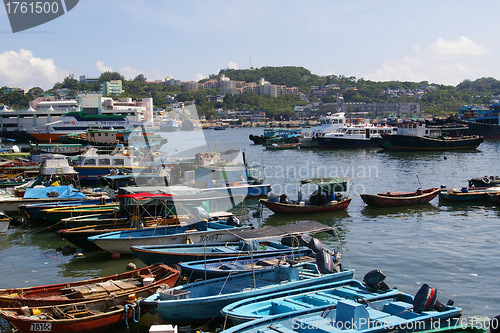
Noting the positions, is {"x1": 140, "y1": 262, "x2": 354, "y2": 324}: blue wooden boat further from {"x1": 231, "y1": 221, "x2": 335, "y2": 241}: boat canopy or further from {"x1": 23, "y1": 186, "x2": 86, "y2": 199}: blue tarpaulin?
{"x1": 23, "y1": 186, "x2": 86, "y2": 199}: blue tarpaulin

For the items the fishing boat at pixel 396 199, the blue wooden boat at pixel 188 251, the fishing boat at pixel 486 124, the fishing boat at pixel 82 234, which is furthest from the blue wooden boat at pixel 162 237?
the fishing boat at pixel 486 124

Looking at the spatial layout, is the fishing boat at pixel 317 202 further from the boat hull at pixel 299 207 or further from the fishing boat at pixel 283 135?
the fishing boat at pixel 283 135

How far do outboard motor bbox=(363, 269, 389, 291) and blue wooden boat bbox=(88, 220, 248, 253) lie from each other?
18.2 feet

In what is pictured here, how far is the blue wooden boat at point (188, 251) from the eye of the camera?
13430mm

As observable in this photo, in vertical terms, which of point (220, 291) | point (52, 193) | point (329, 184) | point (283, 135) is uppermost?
point (283, 135)

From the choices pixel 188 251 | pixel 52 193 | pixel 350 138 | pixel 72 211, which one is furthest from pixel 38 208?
pixel 350 138

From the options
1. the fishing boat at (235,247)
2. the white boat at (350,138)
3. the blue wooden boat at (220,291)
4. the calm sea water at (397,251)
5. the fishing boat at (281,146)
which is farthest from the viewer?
the fishing boat at (281,146)

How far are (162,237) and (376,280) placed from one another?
7.93 metres

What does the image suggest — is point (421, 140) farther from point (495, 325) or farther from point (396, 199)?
point (495, 325)

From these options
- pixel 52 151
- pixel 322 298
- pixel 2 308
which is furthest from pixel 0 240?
pixel 52 151

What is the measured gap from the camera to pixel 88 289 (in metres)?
11.1

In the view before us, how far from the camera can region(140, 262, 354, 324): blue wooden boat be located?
9.87 meters

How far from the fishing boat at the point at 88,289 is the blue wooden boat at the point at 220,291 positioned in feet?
3.58

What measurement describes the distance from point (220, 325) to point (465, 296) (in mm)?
7234
